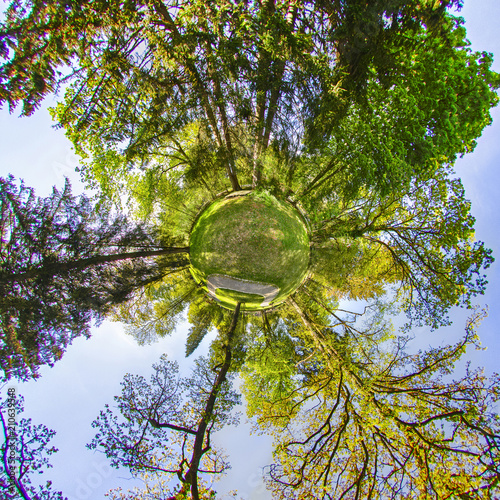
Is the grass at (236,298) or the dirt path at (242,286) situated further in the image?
the grass at (236,298)

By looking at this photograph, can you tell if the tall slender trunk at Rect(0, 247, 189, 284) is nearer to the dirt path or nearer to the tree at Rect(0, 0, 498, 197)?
the dirt path

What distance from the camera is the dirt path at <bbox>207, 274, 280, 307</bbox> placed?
6.37m

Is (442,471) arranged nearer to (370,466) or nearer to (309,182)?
(370,466)

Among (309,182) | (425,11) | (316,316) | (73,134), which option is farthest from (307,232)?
(73,134)

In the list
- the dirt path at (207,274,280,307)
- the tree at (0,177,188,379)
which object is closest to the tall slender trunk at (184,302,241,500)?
the dirt path at (207,274,280,307)

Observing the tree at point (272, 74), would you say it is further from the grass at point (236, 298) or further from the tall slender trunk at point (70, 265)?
the grass at point (236, 298)

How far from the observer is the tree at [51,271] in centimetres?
459

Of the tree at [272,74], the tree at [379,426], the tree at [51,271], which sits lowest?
the tree at [379,426]

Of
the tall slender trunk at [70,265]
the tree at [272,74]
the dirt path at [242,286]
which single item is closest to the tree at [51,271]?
the tall slender trunk at [70,265]

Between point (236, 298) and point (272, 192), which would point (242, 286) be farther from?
point (272, 192)

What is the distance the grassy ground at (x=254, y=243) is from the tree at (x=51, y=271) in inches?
74.6

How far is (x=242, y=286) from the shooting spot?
253 inches

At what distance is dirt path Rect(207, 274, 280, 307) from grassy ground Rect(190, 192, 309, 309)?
0.39ft

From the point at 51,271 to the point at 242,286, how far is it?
3974 millimetres
